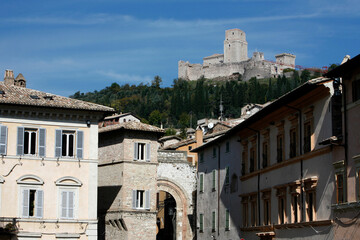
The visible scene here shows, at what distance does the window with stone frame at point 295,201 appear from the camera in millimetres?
31297

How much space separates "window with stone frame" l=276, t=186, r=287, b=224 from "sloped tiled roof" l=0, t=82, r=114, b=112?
10.7 meters

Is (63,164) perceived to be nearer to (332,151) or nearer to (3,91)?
(3,91)

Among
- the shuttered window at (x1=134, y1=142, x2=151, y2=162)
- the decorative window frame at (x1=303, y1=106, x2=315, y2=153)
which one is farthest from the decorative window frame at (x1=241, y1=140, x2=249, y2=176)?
the decorative window frame at (x1=303, y1=106, x2=315, y2=153)

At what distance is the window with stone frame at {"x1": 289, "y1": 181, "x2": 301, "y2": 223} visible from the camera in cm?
3130

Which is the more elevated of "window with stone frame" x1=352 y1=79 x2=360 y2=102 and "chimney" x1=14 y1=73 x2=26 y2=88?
"chimney" x1=14 y1=73 x2=26 y2=88

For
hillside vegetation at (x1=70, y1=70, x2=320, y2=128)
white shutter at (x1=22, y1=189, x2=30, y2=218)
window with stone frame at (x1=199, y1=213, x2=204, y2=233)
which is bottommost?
window with stone frame at (x1=199, y1=213, x2=204, y2=233)

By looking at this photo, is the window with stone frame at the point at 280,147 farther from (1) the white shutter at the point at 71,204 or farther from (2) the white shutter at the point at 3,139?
(2) the white shutter at the point at 3,139

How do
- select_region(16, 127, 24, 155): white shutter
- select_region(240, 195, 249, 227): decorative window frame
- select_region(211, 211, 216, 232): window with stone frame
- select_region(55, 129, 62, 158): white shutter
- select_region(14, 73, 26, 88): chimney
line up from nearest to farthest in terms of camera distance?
select_region(16, 127, 24, 155): white shutter
select_region(55, 129, 62, 158): white shutter
select_region(240, 195, 249, 227): decorative window frame
select_region(14, 73, 26, 88): chimney
select_region(211, 211, 216, 232): window with stone frame

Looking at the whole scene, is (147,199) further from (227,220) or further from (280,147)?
(280,147)

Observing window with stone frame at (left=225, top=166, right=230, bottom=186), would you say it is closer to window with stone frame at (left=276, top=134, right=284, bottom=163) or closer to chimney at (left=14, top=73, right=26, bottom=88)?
window with stone frame at (left=276, top=134, right=284, bottom=163)

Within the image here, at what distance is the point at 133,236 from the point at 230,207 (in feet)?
23.6

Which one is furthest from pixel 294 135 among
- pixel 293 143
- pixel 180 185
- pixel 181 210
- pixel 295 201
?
pixel 181 210

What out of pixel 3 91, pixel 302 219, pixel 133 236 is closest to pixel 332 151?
pixel 302 219

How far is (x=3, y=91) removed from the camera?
36969 millimetres
